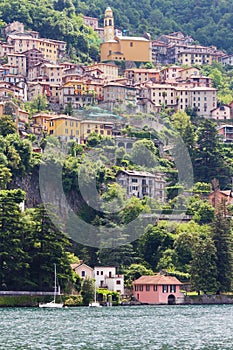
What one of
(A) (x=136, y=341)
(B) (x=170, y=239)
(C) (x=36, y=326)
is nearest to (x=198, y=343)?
(A) (x=136, y=341)

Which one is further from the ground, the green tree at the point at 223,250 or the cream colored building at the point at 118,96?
the cream colored building at the point at 118,96

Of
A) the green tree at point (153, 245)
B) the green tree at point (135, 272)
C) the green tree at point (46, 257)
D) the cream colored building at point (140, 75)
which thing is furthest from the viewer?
the cream colored building at point (140, 75)

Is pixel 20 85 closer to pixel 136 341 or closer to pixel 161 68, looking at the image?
pixel 161 68

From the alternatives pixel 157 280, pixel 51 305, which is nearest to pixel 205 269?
pixel 157 280

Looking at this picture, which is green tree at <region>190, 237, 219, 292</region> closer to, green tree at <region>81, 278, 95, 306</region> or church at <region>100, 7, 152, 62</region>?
green tree at <region>81, 278, 95, 306</region>

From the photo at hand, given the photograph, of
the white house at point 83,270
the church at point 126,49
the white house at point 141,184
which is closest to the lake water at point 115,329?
the white house at point 83,270

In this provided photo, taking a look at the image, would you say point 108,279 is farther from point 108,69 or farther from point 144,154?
point 108,69

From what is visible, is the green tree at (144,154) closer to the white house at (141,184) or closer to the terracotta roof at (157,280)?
the white house at (141,184)
